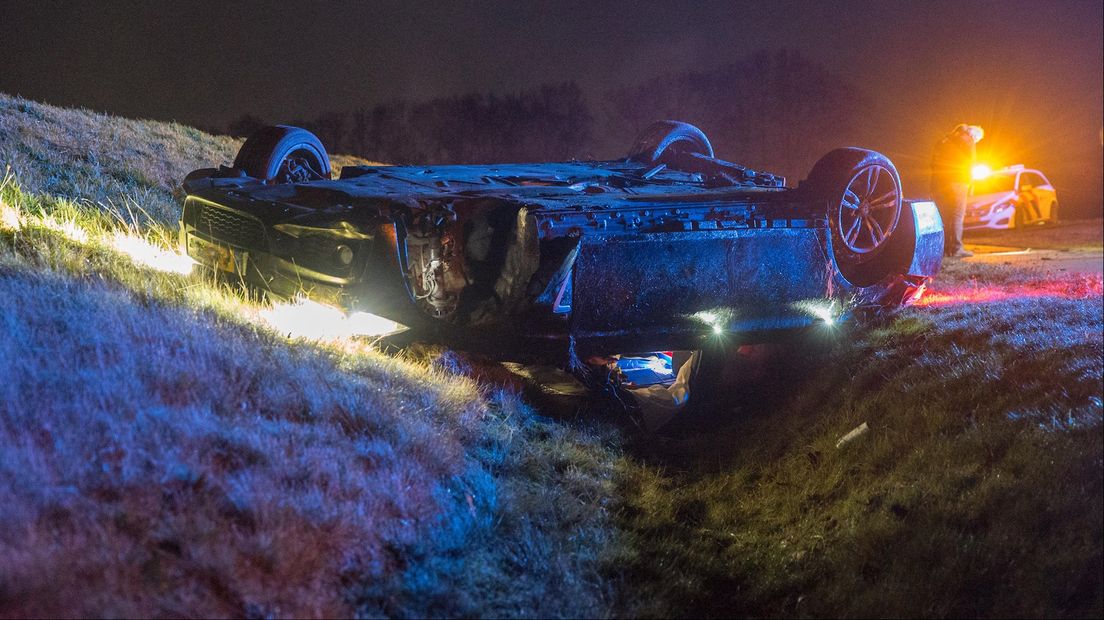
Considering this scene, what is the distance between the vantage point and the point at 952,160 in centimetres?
1276

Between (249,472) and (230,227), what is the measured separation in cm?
284

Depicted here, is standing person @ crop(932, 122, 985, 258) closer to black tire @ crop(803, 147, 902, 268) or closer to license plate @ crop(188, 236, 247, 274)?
black tire @ crop(803, 147, 902, 268)

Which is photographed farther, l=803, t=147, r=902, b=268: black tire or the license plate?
l=803, t=147, r=902, b=268: black tire

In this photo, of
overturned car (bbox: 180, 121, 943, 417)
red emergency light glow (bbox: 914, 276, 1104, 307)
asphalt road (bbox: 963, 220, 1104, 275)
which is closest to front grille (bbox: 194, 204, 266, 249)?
overturned car (bbox: 180, 121, 943, 417)

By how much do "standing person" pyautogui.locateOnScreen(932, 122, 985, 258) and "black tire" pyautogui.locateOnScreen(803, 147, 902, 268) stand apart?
760 centimetres

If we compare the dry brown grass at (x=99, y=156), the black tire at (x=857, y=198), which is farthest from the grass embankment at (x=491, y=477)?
the dry brown grass at (x=99, y=156)

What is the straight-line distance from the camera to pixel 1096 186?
30.9 meters

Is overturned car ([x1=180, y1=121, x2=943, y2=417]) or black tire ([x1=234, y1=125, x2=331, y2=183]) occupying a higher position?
black tire ([x1=234, y1=125, x2=331, y2=183])

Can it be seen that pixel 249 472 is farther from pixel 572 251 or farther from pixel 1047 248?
pixel 1047 248

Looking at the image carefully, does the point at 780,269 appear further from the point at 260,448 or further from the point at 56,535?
the point at 56,535

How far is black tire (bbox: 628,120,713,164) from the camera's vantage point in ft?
25.8

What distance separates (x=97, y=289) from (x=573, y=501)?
126 inches

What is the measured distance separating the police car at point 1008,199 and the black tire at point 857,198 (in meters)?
12.1

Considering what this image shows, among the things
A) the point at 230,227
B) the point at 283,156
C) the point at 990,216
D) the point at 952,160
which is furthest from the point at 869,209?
the point at 990,216
